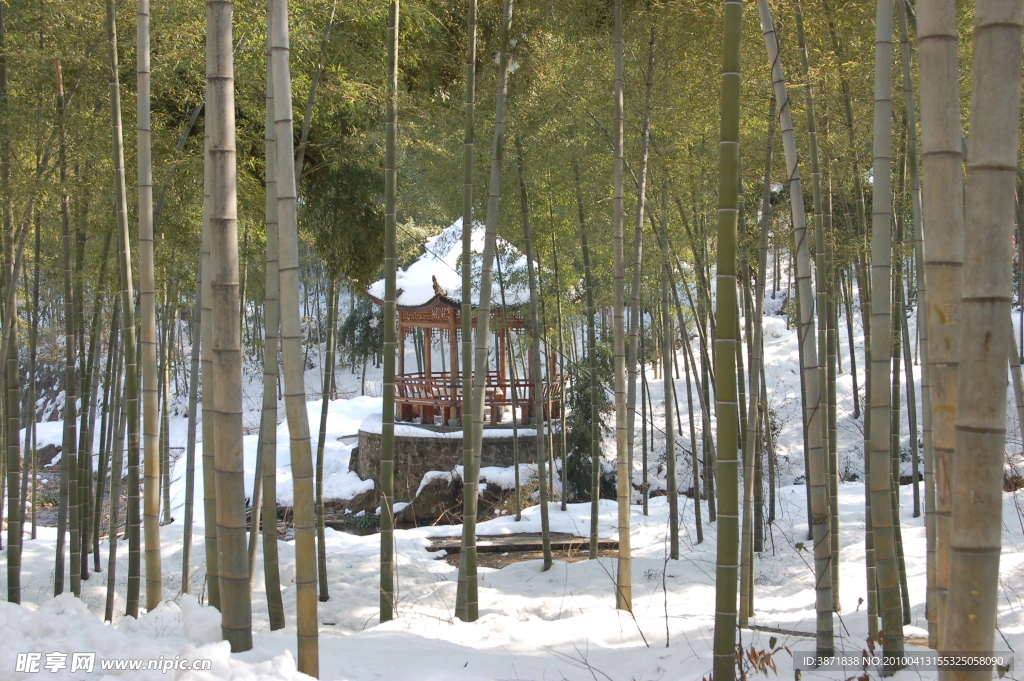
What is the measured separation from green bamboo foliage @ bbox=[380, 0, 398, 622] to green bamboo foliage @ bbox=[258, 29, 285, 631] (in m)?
0.50

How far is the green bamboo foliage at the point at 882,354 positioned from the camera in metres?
2.24

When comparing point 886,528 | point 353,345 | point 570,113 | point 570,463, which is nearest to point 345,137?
point 570,113

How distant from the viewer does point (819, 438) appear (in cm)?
274

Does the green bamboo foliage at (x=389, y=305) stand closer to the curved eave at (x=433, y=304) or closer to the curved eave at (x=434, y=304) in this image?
the curved eave at (x=434, y=304)

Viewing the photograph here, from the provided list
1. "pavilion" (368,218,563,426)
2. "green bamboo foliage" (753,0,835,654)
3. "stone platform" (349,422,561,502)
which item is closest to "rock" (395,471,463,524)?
"stone platform" (349,422,561,502)

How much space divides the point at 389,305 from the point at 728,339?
76.9 inches

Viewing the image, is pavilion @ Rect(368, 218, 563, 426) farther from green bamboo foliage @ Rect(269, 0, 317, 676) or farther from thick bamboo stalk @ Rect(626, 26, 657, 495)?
green bamboo foliage @ Rect(269, 0, 317, 676)

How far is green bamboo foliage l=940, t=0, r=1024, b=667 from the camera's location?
3.67ft

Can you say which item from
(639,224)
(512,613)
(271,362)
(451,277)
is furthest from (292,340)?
(451,277)

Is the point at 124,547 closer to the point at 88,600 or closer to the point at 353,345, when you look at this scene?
the point at 88,600

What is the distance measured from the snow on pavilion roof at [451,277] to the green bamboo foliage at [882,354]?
666cm

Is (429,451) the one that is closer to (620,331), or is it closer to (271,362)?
(620,331)

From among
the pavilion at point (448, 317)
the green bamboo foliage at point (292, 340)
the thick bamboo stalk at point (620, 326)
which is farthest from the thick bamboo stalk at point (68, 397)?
the pavilion at point (448, 317)

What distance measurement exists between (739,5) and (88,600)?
562cm
